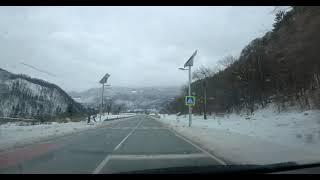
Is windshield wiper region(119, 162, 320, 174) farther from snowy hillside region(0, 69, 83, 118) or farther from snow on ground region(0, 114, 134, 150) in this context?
snowy hillside region(0, 69, 83, 118)

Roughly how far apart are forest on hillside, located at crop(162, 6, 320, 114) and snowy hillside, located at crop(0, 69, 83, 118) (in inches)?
1197

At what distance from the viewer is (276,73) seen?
5294 centimetres

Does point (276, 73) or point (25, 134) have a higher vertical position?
point (276, 73)

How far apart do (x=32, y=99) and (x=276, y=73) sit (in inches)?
2258

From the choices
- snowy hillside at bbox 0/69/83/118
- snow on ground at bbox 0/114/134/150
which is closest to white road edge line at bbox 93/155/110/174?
snow on ground at bbox 0/114/134/150

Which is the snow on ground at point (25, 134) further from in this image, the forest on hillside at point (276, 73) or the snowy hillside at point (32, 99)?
the snowy hillside at point (32, 99)

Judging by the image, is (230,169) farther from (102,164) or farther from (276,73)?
(276,73)

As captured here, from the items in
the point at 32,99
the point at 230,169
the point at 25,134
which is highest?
the point at 32,99

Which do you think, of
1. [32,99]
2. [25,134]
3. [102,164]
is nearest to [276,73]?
[25,134]

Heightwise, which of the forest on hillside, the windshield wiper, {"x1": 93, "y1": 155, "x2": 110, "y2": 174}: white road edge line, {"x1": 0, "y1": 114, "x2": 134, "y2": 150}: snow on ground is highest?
the forest on hillside

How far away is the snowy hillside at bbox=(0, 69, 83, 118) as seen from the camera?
73738 mm

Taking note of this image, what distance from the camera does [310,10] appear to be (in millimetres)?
15594

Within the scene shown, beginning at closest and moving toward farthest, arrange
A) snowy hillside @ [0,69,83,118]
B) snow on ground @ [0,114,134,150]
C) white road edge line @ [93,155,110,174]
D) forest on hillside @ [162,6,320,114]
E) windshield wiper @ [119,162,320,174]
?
windshield wiper @ [119,162,320,174] < white road edge line @ [93,155,110,174] < forest on hillside @ [162,6,320,114] < snow on ground @ [0,114,134,150] < snowy hillside @ [0,69,83,118]
